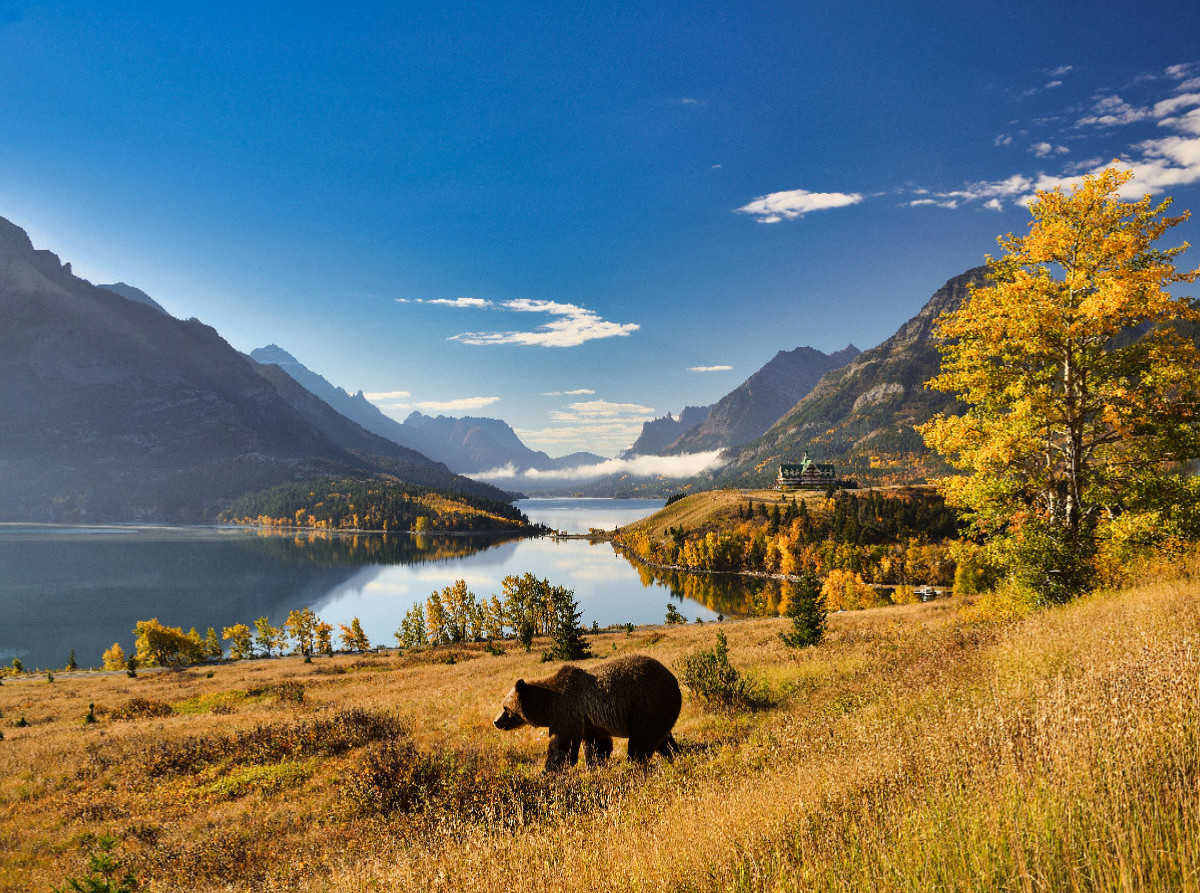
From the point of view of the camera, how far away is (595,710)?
10.3 meters

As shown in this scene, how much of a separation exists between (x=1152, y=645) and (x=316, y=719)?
22159 mm

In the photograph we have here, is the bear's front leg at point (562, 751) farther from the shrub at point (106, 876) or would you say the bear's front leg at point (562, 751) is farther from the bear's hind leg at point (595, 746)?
the shrub at point (106, 876)

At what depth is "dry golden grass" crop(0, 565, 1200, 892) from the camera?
13.3 feet

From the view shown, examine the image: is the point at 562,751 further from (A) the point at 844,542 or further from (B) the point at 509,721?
(A) the point at 844,542

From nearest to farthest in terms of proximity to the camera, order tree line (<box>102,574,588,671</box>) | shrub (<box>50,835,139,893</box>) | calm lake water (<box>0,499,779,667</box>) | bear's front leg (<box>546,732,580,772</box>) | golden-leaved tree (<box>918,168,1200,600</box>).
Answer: shrub (<box>50,835,139,893</box>) → bear's front leg (<box>546,732,580,772</box>) → golden-leaved tree (<box>918,168,1200,600</box>) → tree line (<box>102,574,588,671</box>) → calm lake water (<box>0,499,779,667</box>)

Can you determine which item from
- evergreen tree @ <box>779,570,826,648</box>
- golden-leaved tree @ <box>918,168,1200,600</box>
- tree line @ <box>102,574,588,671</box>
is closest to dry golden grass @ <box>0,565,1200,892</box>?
golden-leaved tree @ <box>918,168,1200,600</box>

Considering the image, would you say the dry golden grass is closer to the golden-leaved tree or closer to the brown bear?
the brown bear

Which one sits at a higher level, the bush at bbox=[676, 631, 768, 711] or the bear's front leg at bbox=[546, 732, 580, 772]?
the bear's front leg at bbox=[546, 732, 580, 772]

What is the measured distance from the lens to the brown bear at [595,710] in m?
10.3

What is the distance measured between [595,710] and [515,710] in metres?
1.59

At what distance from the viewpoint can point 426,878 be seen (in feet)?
19.2

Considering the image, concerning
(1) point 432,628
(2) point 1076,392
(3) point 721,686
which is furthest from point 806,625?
(1) point 432,628

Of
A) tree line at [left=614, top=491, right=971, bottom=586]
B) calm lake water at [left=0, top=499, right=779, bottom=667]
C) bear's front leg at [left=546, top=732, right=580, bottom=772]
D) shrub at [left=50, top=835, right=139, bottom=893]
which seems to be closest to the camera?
shrub at [left=50, top=835, right=139, bottom=893]

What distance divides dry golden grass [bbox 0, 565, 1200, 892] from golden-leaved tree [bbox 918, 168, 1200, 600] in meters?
2.24
